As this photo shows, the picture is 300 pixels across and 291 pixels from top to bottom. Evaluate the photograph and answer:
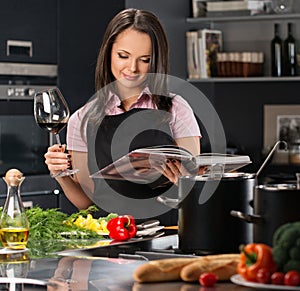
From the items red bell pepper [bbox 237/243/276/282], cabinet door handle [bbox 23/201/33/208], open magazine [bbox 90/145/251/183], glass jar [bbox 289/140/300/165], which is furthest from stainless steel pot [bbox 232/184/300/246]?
glass jar [bbox 289/140/300/165]

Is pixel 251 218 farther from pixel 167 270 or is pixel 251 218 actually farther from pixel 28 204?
pixel 28 204

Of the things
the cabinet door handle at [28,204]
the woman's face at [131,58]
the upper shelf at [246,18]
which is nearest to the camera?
the woman's face at [131,58]

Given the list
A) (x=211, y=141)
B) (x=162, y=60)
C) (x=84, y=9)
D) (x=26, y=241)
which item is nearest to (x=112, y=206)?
(x=162, y=60)

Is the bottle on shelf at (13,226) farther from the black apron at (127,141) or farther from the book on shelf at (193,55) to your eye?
the book on shelf at (193,55)

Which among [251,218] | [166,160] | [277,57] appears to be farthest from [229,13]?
[251,218]

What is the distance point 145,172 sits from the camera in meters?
3.42

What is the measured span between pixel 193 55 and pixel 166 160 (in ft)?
10.6

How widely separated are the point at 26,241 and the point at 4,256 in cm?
11

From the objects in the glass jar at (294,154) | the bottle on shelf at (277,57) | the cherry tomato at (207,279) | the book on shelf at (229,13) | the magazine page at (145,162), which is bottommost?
the cherry tomato at (207,279)

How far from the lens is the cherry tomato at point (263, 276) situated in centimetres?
181

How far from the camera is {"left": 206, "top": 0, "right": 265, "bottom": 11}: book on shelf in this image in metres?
6.13

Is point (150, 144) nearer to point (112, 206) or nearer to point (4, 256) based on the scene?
point (112, 206)

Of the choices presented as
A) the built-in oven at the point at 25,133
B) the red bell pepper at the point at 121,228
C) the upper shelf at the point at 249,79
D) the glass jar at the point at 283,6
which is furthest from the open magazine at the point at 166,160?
the glass jar at the point at 283,6

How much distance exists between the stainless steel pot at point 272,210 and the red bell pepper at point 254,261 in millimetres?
351
